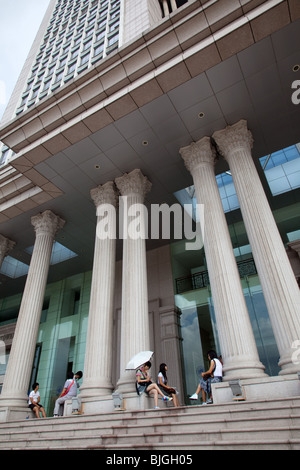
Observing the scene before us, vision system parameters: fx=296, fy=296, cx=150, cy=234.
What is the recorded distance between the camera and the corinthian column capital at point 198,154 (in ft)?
36.7

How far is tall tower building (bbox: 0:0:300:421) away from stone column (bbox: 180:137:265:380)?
45 millimetres

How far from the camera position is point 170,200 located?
14.7 metres

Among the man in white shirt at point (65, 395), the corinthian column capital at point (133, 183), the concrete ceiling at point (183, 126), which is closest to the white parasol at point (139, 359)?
the man in white shirt at point (65, 395)

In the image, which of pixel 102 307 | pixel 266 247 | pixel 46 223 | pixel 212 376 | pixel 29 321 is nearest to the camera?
pixel 212 376

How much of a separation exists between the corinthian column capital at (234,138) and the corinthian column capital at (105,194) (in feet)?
16.0

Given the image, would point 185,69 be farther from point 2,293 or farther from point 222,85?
point 2,293

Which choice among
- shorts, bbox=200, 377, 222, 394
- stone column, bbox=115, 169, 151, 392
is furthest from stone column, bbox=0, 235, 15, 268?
shorts, bbox=200, 377, 222, 394

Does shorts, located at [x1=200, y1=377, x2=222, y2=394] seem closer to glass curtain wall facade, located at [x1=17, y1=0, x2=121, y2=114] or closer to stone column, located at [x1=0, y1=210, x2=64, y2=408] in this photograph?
stone column, located at [x1=0, y1=210, x2=64, y2=408]

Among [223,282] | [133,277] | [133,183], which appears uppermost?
[133,183]

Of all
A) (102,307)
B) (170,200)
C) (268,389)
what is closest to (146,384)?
(268,389)

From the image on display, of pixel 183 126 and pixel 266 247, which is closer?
pixel 266 247

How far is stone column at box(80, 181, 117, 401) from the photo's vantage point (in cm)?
939

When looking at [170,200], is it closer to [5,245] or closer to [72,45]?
[5,245]

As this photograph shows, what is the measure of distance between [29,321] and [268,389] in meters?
9.36
